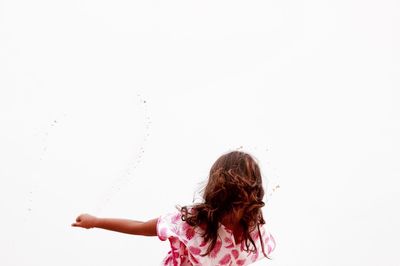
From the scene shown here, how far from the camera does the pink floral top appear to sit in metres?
1.08

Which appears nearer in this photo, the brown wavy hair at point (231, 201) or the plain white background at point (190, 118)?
the brown wavy hair at point (231, 201)

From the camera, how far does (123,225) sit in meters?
1.13

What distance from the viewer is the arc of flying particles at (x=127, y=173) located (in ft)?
4.66

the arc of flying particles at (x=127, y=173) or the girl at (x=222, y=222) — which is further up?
the arc of flying particles at (x=127, y=173)

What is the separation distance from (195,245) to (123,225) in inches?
6.7

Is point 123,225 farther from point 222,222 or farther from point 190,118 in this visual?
point 190,118

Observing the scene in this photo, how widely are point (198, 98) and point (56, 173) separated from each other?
1.48 feet

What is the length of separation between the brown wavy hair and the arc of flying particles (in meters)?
0.37

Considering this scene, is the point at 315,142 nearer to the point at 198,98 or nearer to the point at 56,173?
the point at 198,98

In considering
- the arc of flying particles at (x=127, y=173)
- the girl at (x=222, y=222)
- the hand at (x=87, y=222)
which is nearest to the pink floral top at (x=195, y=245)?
the girl at (x=222, y=222)

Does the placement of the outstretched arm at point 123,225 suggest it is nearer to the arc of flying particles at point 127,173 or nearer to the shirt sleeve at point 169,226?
the shirt sleeve at point 169,226

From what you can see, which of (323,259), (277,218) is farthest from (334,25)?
(323,259)

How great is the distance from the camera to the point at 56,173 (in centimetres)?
139

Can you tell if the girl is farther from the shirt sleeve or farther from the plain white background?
the plain white background
